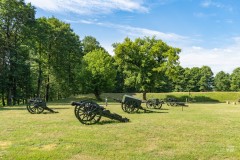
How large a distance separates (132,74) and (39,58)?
49.3 ft

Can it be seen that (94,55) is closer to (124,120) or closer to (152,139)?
(124,120)

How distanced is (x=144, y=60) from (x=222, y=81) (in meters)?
45.0

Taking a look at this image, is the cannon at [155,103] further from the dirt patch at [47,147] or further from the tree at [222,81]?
the tree at [222,81]

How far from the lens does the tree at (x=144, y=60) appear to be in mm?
42312

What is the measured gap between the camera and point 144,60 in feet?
140

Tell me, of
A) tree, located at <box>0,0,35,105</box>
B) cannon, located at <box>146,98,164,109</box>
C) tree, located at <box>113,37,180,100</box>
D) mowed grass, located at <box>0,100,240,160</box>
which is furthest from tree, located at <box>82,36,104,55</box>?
mowed grass, located at <box>0,100,240,160</box>

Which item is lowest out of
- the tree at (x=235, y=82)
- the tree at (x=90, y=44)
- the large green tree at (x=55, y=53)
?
the tree at (x=235, y=82)

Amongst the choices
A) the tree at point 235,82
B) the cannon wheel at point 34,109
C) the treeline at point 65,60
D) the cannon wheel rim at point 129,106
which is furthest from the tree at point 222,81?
the cannon wheel at point 34,109

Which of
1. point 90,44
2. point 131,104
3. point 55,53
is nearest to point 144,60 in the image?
point 55,53

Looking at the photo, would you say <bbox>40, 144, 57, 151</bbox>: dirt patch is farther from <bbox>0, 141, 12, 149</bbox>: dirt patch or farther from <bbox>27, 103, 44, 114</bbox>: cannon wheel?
<bbox>27, 103, 44, 114</bbox>: cannon wheel

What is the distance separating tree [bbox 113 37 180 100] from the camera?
42.3 metres

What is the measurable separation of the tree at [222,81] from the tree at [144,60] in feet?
138

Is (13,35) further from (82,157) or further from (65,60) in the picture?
(82,157)

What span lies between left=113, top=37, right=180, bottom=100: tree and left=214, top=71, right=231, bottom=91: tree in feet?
138
